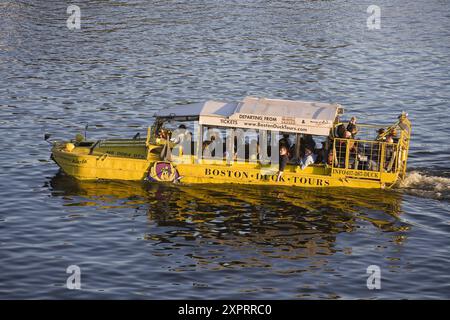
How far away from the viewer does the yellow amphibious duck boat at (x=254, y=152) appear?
3369 centimetres

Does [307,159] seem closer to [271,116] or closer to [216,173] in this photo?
[271,116]

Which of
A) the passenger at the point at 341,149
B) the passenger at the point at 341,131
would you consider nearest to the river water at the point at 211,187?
the passenger at the point at 341,149

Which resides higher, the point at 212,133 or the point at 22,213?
the point at 212,133

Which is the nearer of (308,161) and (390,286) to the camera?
(390,286)

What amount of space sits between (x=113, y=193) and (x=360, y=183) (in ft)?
31.8

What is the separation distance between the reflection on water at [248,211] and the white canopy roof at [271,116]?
8.71 feet

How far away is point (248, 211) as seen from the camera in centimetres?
3266

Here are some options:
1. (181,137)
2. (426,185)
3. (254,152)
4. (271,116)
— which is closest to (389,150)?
Answer: (426,185)

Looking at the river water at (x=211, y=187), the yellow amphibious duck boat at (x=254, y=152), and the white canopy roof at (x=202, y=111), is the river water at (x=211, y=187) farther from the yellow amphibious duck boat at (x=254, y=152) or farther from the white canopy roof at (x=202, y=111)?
the white canopy roof at (x=202, y=111)

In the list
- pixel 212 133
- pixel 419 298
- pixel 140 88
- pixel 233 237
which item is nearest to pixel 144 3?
pixel 140 88

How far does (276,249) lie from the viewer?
29234mm

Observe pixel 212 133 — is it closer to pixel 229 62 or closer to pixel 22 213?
pixel 22 213

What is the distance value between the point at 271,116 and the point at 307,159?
228 centimetres

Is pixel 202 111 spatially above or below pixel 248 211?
above
